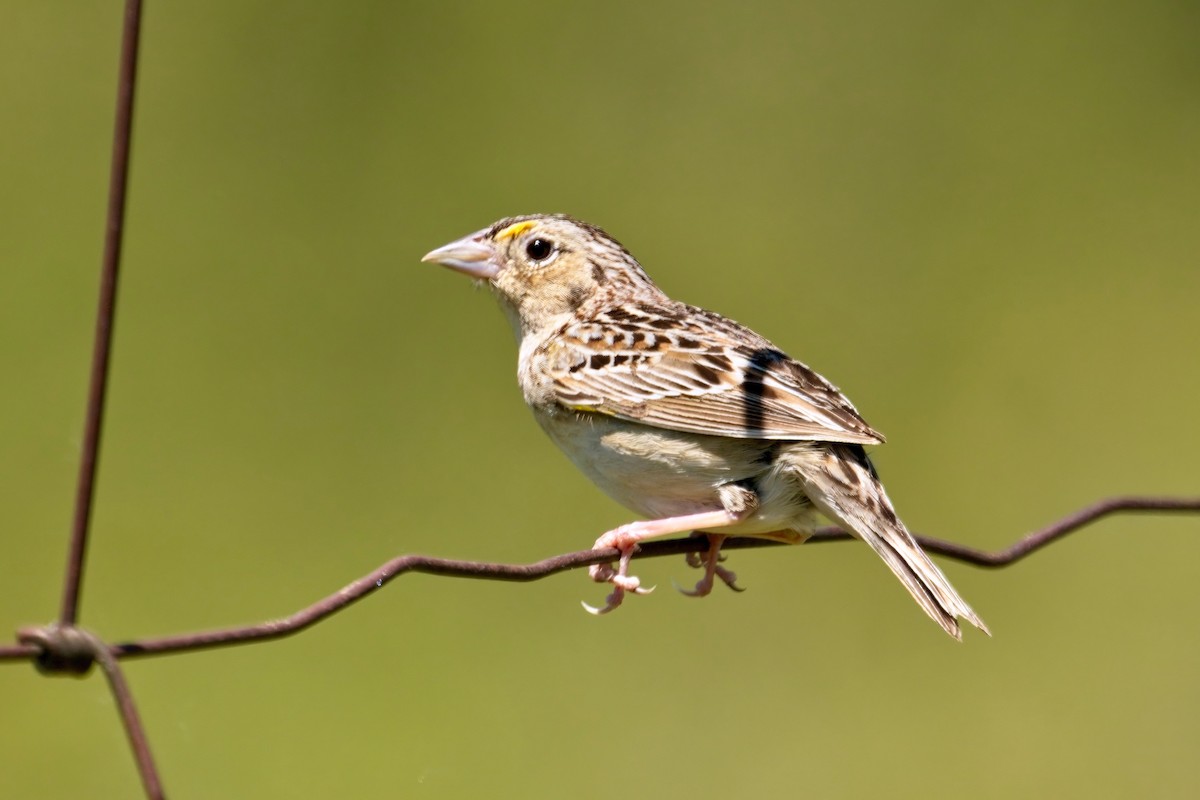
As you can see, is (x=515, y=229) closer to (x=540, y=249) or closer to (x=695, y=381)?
(x=540, y=249)

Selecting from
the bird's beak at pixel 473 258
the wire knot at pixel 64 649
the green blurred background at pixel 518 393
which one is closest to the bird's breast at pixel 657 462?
the bird's beak at pixel 473 258

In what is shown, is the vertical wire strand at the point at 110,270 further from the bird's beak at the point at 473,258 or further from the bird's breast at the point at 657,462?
the bird's beak at the point at 473,258

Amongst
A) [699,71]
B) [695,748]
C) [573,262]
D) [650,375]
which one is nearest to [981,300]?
[699,71]

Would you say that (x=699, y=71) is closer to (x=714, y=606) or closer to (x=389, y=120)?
(x=389, y=120)

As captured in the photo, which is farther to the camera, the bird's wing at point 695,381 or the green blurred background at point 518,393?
the green blurred background at point 518,393

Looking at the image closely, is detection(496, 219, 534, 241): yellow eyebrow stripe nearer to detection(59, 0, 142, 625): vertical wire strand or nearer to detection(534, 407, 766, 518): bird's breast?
detection(534, 407, 766, 518): bird's breast

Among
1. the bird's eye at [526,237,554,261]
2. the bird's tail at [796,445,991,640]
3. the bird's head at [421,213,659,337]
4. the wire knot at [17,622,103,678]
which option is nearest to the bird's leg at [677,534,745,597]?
the bird's tail at [796,445,991,640]
